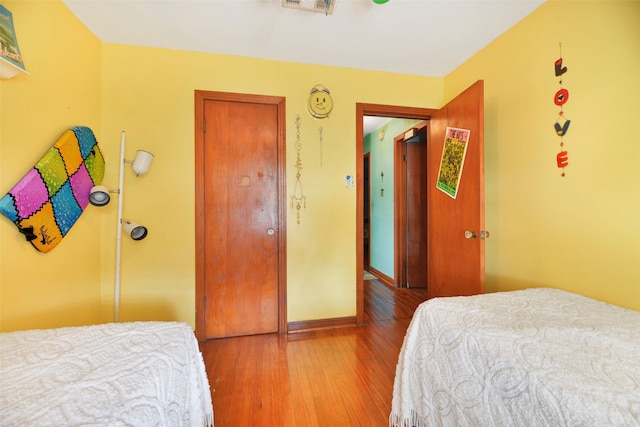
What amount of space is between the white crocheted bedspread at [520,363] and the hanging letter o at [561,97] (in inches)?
43.3

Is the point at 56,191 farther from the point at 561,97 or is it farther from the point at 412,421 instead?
the point at 561,97

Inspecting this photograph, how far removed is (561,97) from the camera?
1519 millimetres

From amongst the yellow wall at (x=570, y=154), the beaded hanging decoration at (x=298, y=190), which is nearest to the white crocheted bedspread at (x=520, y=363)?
the yellow wall at (x=570, y=154)

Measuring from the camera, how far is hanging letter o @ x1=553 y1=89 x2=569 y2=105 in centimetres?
149

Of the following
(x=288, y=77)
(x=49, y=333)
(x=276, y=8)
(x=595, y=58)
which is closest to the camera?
(x=49, y=333)

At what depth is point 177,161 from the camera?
211cm

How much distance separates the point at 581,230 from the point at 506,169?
2.08ft

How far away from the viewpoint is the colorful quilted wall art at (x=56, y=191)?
4.18ft

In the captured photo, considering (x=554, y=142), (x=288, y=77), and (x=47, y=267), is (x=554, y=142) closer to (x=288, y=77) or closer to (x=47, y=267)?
(x=288, y=77)

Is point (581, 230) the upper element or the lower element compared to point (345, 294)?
upper

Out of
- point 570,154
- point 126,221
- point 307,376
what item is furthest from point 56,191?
point 570,154

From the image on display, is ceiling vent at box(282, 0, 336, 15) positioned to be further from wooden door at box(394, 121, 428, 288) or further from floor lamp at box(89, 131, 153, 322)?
wooden door at box(394, 121, 428, 288)

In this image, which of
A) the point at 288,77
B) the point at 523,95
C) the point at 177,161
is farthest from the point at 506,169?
the point at 177,161

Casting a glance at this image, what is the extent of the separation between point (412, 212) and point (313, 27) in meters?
2.55
